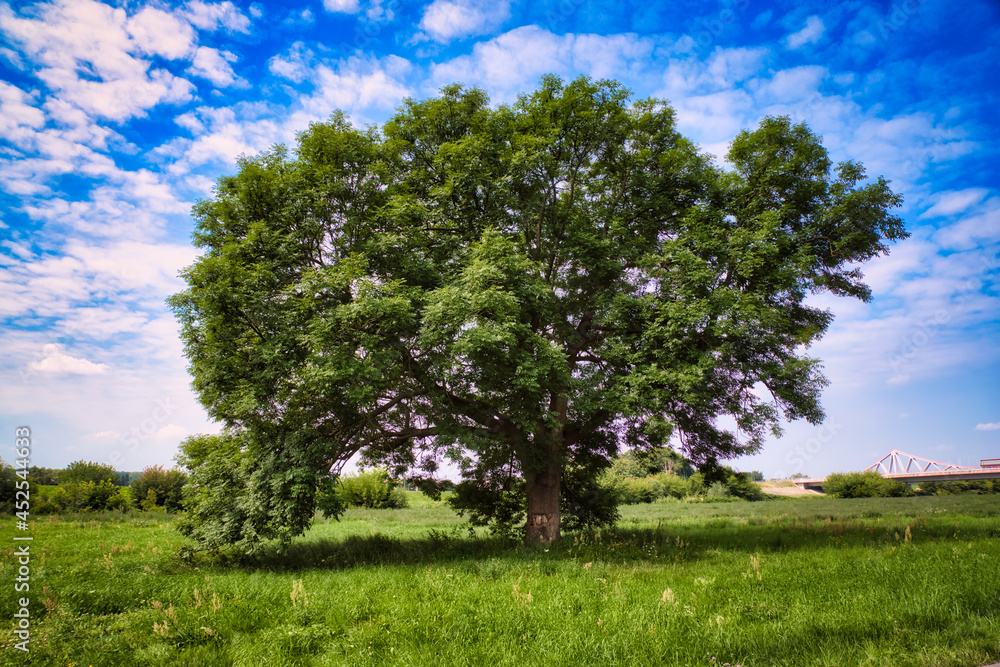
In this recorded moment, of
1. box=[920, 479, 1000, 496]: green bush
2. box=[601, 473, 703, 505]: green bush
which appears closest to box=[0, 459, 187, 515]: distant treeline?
box=[601, 473, 703, 505]: green bush

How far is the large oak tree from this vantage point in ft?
36.0

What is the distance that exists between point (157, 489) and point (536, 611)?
3248 cm

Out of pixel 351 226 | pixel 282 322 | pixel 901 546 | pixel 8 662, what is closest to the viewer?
pixel 8 662

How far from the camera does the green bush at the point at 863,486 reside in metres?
39.8

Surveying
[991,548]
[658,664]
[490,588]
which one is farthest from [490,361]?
[991,548]

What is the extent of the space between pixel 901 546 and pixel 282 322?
15.3m

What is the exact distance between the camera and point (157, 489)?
28.8 m

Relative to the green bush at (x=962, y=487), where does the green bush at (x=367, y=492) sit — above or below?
above

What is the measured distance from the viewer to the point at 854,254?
43.5ft

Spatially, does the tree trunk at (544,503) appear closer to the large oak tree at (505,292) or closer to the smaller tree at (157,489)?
the large oak tree at (505,292)

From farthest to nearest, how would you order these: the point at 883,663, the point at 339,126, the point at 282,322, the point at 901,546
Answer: the point at 339,126
the point at 282,322
the point at 901,546
the point at 883,663

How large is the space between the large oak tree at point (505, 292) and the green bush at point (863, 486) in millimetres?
37881

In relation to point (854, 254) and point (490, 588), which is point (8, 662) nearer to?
point (490, 588)

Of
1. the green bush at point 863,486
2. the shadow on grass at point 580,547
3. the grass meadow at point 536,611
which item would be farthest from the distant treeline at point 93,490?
the green bush at point 863,486
